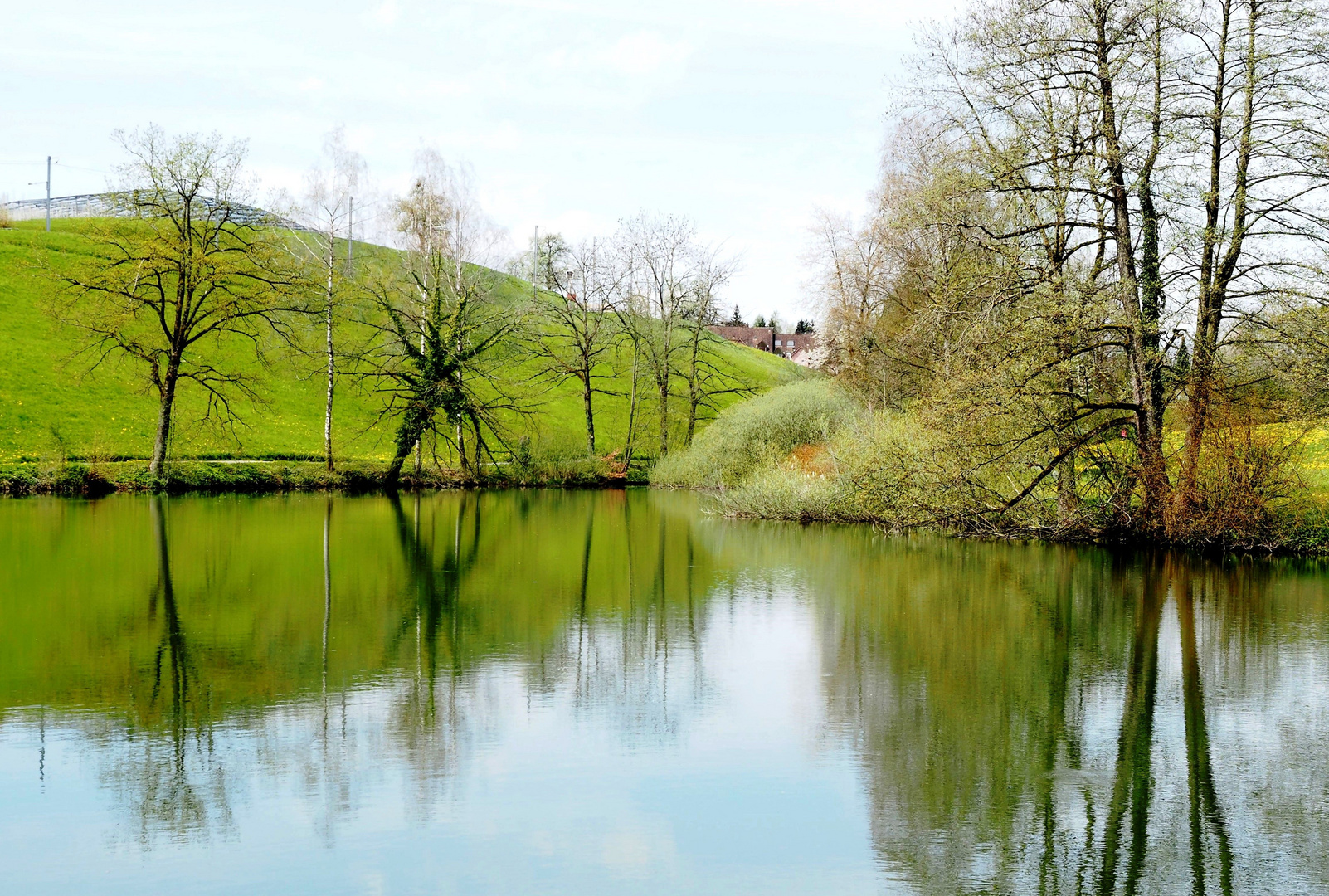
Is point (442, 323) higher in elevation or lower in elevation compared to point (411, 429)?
higher

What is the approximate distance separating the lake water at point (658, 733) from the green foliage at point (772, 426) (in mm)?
19383

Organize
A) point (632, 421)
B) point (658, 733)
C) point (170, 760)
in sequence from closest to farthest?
point (170, 760) < point (658, 733) < point (632, 421)

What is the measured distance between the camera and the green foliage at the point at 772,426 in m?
36.5

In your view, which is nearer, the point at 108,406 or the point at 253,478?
the point at 253,478

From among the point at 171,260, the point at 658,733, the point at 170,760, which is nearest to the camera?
the point at 170,760

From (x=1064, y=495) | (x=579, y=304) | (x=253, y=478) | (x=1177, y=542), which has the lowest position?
(x=1177, y=542)

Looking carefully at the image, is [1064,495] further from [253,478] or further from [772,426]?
[253,478]

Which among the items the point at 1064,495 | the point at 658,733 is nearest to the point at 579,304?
the point at 1064,495

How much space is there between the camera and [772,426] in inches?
1460

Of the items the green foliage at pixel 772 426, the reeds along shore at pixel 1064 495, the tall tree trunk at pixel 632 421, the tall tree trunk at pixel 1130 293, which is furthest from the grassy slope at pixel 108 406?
the tall tree trunk at pixel 1130 293

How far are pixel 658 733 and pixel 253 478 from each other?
3287 centimetres

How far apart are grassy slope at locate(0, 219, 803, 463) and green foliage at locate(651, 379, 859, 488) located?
8.80 meters

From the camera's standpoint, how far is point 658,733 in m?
8.48

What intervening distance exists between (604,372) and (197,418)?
26.6 m
